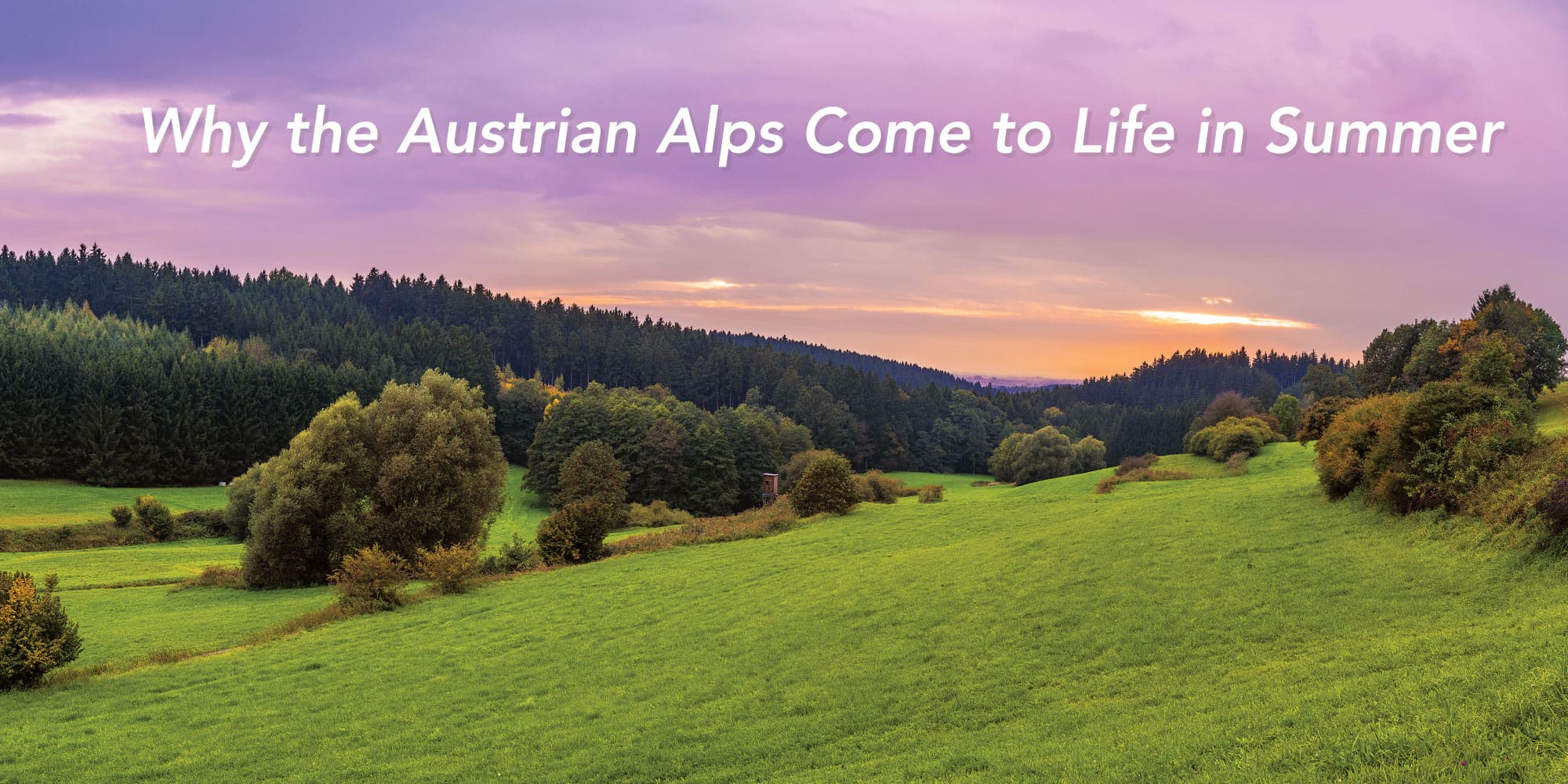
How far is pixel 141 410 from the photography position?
308ft

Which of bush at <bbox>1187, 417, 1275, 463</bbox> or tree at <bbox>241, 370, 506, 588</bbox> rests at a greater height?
bush at <bbox>1187, 417, 1275, 463</bbox>

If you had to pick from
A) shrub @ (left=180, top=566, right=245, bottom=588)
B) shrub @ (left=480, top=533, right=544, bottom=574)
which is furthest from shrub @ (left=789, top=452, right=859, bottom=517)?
shrub @ (left=180, top=566, right=245, bottom=588)

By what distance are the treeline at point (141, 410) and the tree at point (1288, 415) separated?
115 m

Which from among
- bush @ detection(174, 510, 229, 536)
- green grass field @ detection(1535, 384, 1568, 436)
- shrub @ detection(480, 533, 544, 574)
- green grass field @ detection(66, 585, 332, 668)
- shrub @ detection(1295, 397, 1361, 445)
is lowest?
bush @ detection(174, 510, 229, 536)

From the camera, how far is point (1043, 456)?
4734 inches

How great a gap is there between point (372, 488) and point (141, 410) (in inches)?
2708

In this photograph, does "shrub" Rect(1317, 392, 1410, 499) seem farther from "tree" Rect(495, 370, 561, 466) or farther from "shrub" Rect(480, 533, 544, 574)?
"tree" Rect(495, 370, 561, 466)

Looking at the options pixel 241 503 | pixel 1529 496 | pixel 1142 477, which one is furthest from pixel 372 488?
pixel 1529 496

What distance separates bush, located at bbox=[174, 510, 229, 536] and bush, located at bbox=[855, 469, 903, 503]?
2111 inches

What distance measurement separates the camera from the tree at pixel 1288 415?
292ft

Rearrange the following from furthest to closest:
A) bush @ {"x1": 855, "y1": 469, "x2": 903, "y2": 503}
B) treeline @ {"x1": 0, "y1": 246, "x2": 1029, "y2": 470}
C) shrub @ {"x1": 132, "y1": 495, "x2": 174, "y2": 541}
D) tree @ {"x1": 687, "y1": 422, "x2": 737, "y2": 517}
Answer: treeline @ {"x1": 0, "y1": 246, "x2": 1029, "y2": 470} → tree @ {"x1": 687, "y1": 422, "x2": 737, "y2": 517} → shrub @ {"x1": 132, "y1": 495, "x2": 174, "y2": 541} → bush @ {"x1": 855, "y1": 469, "x2": 903, "y2": 503}

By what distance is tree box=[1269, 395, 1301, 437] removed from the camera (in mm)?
89000

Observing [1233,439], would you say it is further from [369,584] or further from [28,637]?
[28,637]

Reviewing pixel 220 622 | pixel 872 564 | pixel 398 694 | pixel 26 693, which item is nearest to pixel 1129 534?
pixel 872 564
